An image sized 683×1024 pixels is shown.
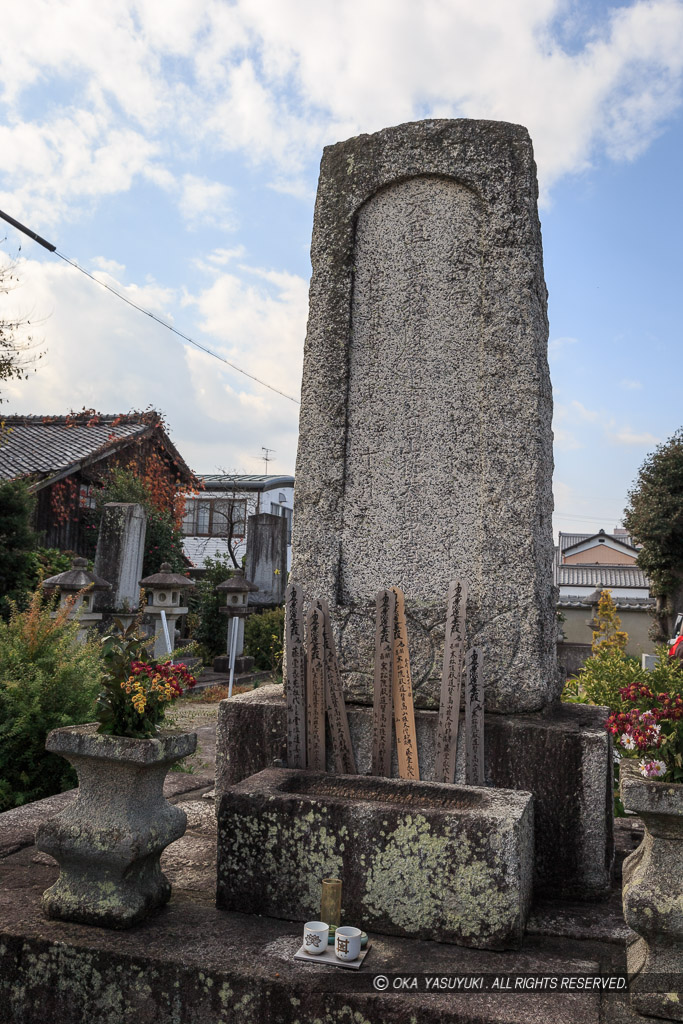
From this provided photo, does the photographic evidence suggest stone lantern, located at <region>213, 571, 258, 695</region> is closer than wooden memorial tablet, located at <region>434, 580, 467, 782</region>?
No

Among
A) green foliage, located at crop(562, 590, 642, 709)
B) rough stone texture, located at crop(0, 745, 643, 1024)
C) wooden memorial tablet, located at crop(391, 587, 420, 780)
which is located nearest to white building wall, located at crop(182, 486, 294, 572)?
green foliage, located at crop(562, 590, 642, 709)

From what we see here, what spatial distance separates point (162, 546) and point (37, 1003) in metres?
14.4

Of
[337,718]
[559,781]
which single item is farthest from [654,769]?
[337,718]

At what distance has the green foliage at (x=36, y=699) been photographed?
4363 millimetres

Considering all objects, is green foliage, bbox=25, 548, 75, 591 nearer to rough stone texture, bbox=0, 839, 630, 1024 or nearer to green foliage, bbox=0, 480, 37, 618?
green foliage, bbox=0, 480, 37, 618

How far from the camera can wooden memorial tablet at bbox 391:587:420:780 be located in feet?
9.20

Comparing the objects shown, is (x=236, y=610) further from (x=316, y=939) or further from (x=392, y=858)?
(x=316, y=939)

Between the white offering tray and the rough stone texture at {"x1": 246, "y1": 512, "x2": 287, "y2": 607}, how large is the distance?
13.3 metres

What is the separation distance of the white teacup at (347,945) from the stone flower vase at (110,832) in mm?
629

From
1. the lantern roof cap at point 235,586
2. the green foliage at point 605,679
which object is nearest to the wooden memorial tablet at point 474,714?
the green foliage at point 605,679

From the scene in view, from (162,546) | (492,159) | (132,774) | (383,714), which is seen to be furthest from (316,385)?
(162,546)

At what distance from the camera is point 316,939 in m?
2.00

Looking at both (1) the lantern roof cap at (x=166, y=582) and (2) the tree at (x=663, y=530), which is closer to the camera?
(1) the lantern roof cap at (x=166, y=582)

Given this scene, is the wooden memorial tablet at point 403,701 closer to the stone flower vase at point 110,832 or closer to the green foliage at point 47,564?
the stone flower vase at point 110,832
